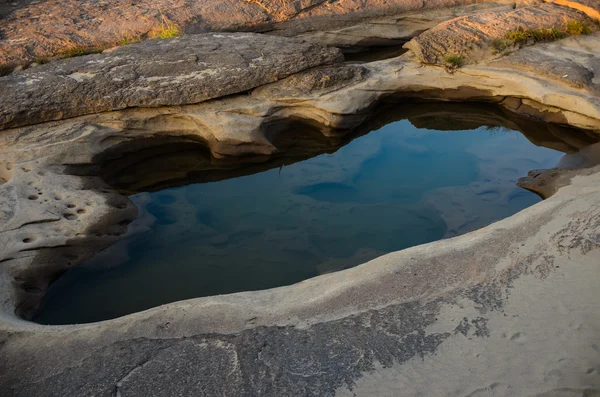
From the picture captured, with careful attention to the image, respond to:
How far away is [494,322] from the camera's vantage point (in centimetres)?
340

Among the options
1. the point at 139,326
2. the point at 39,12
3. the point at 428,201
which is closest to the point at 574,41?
the point at 428,201

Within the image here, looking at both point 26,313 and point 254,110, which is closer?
point 26,313

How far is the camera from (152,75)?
6484 millimetres

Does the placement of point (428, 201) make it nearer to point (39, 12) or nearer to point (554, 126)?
point (554, 126)

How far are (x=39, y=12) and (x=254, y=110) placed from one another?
3960 millimetres

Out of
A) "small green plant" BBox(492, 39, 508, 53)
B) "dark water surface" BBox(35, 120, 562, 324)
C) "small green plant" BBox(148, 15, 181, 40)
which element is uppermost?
"small green plant" BBox(148, 15, 181, 40)

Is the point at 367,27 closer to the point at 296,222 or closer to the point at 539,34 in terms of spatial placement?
the point at 539,34

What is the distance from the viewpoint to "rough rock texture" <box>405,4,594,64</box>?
7.27m

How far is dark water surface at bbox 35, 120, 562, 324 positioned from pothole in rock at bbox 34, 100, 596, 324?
0.04 feet

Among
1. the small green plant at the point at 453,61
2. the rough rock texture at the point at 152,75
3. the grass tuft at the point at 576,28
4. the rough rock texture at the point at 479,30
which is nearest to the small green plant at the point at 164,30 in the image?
the rough rock texture at the point at 152,75

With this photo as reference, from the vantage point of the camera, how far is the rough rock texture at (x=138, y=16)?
25.6 feet

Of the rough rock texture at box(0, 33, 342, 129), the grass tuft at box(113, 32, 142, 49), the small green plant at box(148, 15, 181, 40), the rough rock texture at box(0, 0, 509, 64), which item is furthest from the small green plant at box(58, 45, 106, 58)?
the rough rock texture at box(0, 33, 342, 129)

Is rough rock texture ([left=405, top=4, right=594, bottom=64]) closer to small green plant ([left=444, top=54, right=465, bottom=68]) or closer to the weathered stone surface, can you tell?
small green plant ([left=444, top=54, right=465, bottom=68])

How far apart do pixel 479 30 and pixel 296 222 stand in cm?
374
